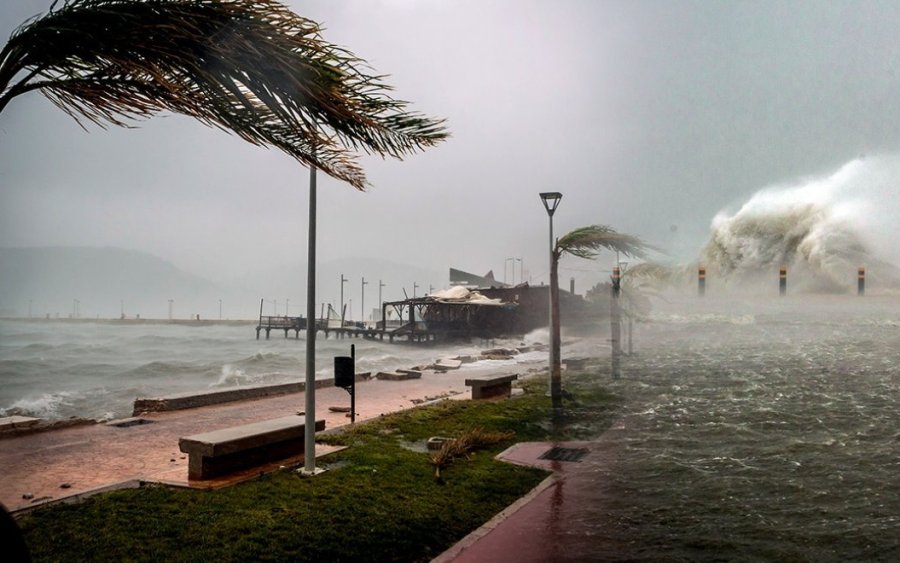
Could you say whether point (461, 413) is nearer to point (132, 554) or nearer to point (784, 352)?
point (132, 554)

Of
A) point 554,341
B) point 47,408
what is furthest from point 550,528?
point 47,408

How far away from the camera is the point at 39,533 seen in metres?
5.71

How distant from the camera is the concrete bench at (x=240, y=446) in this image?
25.8 feet

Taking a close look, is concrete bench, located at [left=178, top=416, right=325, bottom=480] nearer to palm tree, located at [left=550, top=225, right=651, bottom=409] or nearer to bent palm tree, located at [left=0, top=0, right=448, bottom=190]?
bent palm tree, located at [left=0, top=0, right=448, bottom=190]

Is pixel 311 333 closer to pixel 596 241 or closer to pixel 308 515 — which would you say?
pixel 308 515

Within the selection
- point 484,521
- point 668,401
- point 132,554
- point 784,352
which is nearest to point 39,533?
point 132,554

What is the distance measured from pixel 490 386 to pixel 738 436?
688cm

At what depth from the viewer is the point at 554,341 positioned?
17.3 metres

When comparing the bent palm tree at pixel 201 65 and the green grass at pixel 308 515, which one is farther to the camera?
the green grass at pixel 308 515

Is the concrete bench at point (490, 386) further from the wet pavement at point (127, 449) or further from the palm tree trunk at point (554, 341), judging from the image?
the palm tree trunk at point (554, 341)

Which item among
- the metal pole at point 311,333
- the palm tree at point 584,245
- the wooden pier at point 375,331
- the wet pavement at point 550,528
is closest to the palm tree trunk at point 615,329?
the palm tree at point 584,245

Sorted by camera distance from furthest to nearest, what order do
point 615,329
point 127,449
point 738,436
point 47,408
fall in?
point 615,329, point 47,408, point 738,436, point 127,449

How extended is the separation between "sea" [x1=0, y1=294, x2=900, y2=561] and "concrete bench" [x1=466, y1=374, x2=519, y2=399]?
12.3ft

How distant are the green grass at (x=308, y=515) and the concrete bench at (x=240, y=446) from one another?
23.0 inches
